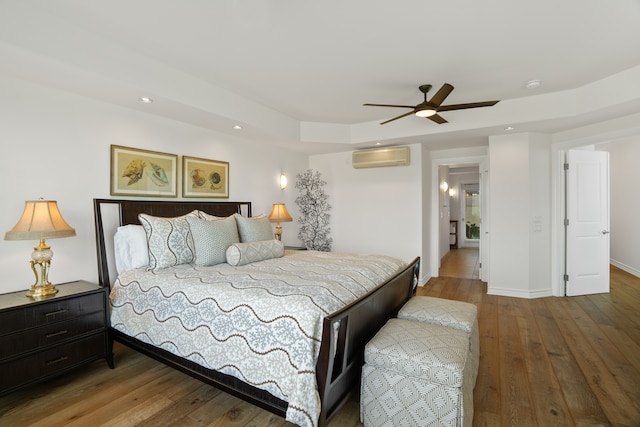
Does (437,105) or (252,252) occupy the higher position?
(437,105)

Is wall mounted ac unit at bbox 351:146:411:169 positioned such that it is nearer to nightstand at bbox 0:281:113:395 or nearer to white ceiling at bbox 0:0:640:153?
white ceiling at bbox 0:0:640:153

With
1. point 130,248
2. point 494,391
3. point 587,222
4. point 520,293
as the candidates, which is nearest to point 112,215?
point 130,248

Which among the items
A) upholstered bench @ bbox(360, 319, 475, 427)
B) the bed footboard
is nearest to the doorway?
the bed footboard

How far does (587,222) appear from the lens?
451cm

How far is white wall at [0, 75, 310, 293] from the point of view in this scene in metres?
2.43

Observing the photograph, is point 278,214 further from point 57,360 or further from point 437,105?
point 57,360

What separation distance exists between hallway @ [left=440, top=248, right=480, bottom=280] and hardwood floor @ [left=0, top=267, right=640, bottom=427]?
2668mm

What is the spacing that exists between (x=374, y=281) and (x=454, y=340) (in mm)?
708

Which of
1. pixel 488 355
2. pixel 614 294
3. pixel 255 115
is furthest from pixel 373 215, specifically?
pixel 614 294

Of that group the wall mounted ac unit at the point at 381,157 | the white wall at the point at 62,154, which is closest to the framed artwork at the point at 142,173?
the white wall at the point at 62,154

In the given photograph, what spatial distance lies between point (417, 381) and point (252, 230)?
223 cm

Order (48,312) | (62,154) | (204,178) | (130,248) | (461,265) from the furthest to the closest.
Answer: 1. (461,265)
2. (204,178)
3. (130,248)
4. (62,154)
5. (48,312)

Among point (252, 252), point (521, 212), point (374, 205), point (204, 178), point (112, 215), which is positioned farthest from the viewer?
point (374, 205)

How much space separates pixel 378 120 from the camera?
15.8ft
